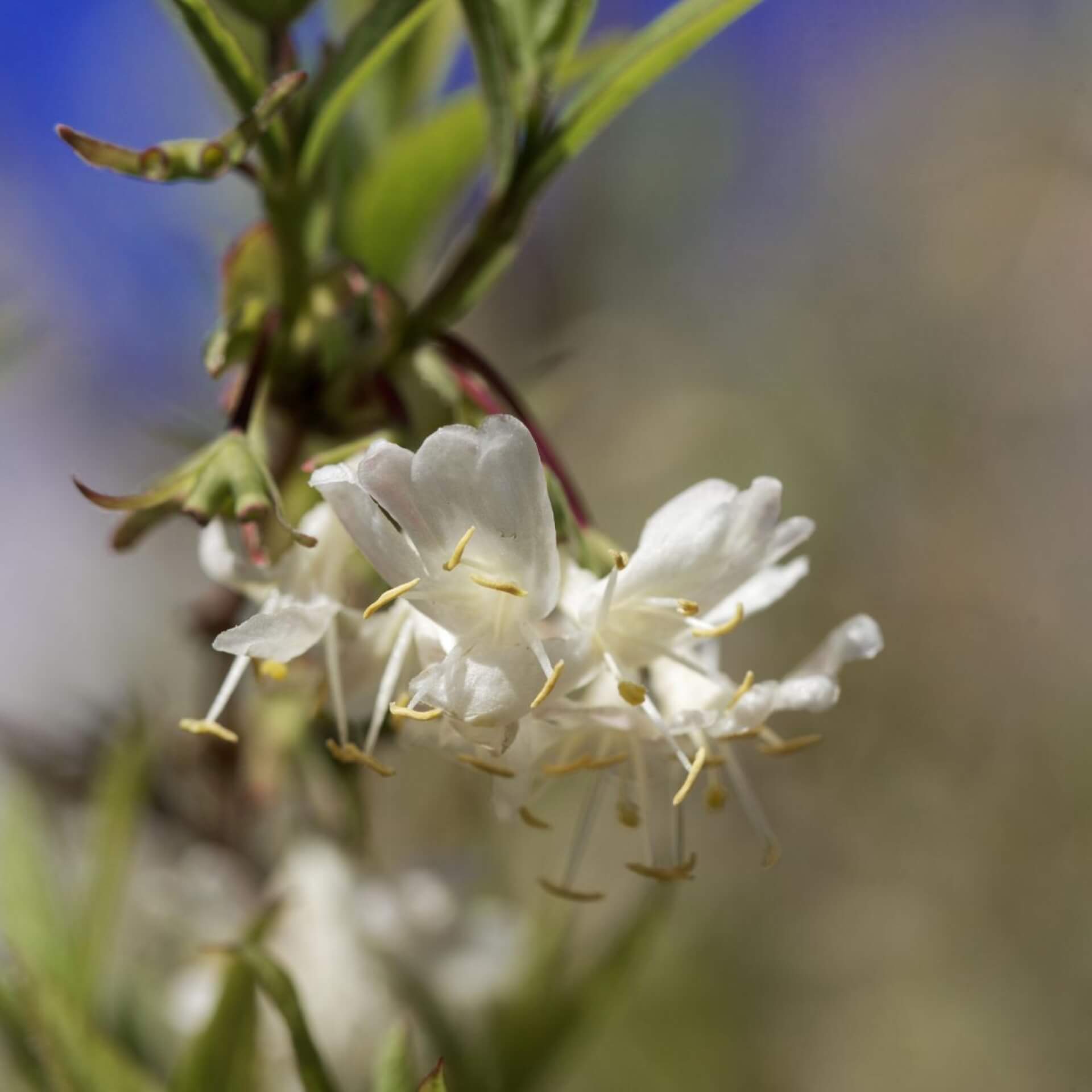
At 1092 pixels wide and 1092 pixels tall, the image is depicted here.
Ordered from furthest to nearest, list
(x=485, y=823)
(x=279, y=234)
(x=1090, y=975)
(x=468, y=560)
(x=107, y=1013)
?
(x=1090, y=975)
(x=485, y=823)
(x=107, y=1013)
(x=279, y=234)
(x=468, y=560)

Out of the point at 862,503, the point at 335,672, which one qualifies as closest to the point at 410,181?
the point at 335,672

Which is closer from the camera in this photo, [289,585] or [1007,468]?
[289,585]

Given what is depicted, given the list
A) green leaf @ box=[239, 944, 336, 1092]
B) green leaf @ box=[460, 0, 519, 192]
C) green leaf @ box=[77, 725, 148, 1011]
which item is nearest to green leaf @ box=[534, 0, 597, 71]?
green leaf @ box=[460, 0, 519, 192]

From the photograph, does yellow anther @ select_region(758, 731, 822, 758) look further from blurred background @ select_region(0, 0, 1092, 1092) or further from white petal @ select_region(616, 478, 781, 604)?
blurred background @ select_region(0, 0, 1092, 1092)

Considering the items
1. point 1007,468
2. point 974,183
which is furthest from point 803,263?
point 1007,468

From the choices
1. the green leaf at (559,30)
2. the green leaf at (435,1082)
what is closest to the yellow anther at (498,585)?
the green leaf at (435,1082)

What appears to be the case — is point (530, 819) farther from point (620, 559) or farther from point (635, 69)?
point (635, 69)

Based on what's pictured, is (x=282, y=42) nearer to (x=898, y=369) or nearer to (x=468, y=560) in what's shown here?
(x=468, y=560)
